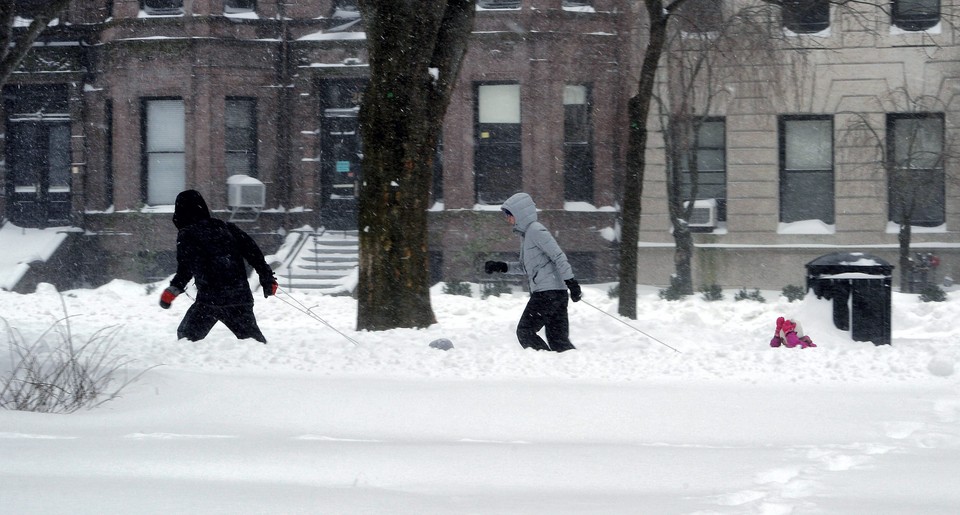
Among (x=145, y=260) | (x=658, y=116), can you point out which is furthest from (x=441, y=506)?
(x=145, y=260)

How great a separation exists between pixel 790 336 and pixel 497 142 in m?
12.1

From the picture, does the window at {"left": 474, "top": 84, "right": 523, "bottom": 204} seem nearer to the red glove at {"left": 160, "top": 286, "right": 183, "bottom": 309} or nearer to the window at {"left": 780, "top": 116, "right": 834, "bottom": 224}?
the window at {"left": 780, "top": 116, "right": 834, "bottom": 224}

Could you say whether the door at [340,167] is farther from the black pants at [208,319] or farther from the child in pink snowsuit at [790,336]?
the child in pink snowsuit at [790,336]

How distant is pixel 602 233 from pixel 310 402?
14.4 metres

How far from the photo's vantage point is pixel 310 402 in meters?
7.48

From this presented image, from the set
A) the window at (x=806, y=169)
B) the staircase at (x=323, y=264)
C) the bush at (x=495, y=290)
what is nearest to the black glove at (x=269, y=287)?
the bush at (x=495, y=290)

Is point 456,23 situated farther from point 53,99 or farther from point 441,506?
point 53,99

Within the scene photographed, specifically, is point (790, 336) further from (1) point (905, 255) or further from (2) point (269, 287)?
(1) point (905, 255)

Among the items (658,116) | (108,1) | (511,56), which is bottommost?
(658,116)

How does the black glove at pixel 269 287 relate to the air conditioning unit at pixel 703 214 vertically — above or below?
below

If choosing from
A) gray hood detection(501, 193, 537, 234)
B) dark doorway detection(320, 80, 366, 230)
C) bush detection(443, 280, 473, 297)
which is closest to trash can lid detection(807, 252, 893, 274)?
gray hood detection(501, 193, 537, 234)

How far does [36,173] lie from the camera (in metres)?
23.2

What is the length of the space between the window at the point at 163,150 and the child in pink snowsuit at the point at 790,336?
15.1m

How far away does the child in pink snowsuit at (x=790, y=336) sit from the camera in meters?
10.3
